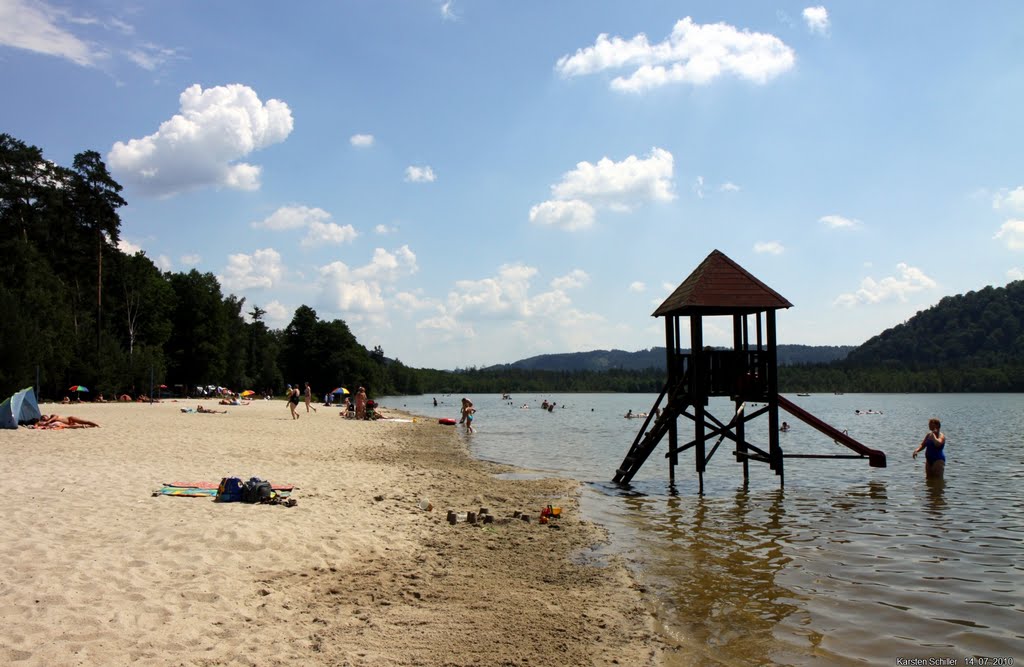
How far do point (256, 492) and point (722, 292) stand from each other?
11585 mm

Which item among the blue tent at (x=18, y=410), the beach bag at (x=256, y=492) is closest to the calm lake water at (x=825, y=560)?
the beach bag at (x=256, y=492)

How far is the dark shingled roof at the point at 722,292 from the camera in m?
16.5

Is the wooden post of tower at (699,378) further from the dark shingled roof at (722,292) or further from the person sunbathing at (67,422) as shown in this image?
the person sunbathing at (67,422)

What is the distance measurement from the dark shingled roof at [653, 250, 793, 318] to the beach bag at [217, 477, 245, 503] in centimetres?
1069

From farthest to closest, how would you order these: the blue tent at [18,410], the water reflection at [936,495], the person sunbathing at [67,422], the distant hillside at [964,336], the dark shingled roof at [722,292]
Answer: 1. the distant hillside at [964,336]
2. the person sunbathing at [67,422]
3. the blue tent at [18,410]
4. the dark shingled roof at [722,292]
5. the water reflection at [936,495]

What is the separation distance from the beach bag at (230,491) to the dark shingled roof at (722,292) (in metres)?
10.7

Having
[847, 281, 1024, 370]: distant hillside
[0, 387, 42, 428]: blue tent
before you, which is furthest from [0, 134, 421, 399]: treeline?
[847, 281, 1024, 370]: distant hillside

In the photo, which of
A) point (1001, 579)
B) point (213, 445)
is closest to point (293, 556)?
point (1001, 579)

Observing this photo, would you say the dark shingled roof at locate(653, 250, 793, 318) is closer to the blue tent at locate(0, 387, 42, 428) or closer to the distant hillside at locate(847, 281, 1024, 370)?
the blue tent at locate(0, 387, 42, 428)

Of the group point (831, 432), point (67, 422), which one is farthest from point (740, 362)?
point (67, 422)

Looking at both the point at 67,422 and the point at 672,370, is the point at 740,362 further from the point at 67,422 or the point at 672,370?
the point at 67,422

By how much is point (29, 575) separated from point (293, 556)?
2523 mm

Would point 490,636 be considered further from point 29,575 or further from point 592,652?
point 29,575

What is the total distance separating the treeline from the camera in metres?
38.5
